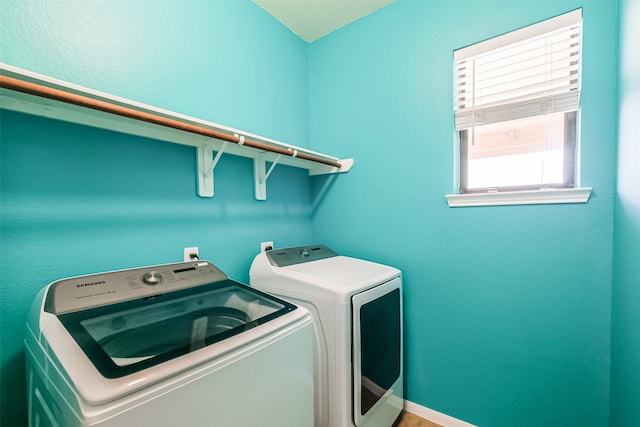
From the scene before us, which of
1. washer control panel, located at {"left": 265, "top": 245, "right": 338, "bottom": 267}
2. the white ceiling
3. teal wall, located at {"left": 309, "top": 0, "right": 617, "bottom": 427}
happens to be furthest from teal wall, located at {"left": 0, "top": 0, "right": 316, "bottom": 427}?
teal wall, located at {"left": 309, "top": 0, "right": 617, "bottom": 427}

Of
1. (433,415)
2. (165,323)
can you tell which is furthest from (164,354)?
(433,415)

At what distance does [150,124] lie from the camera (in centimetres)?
116

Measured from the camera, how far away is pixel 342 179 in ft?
6.91

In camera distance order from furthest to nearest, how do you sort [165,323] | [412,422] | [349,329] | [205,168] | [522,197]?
1. [412,422]
2. [205,168]
3. [522,197]
4. [349,329]
5. [165,323]

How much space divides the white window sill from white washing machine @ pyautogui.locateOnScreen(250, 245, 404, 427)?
599 mm

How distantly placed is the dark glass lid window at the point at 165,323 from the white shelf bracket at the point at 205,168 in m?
0.58

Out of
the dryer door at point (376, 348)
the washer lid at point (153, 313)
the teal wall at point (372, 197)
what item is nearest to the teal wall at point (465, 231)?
the teal wall at point (372, 197)

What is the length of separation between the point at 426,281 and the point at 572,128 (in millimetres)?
1164

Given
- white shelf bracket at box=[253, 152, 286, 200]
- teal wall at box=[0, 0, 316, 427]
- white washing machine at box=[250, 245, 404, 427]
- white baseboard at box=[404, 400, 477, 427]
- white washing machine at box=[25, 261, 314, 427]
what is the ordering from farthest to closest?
white shelf bracket at box=[253, 152, 286, 200]
white baseboard at box=[404, 400, 477, 427]
white washing machine at box=[250, 245, 404, 427]
teal wall at box=[0, 0, 316, 427]
white washing machine at box=[25, 261, 314, 427]

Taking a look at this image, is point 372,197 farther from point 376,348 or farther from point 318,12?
point 318,12

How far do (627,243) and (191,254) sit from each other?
6.57ft

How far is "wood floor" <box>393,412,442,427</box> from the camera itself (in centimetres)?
168

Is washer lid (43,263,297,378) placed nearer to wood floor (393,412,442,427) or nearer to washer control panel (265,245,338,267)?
washer control panel (265,245,338,267)

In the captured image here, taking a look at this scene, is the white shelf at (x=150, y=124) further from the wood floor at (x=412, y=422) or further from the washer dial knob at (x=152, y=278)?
the wood floor at (x=412, y=422)
